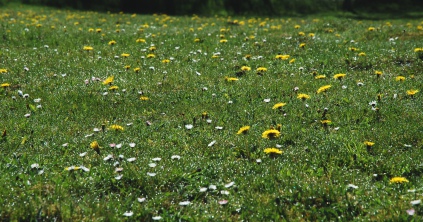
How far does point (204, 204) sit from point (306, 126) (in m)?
2.53

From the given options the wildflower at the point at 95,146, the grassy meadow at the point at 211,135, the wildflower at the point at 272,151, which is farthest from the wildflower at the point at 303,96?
the wildflower at the point at 95,146

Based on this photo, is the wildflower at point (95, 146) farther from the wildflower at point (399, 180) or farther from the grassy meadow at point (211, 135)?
the wildflower at point (399, 180)

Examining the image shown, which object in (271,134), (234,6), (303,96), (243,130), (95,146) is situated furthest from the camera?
(234,6)

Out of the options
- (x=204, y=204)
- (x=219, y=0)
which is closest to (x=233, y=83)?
(x=204, y=204)

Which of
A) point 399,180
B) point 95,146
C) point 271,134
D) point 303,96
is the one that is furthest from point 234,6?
point 399,180

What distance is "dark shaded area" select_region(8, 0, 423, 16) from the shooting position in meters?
30.2

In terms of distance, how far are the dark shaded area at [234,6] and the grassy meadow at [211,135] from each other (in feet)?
64.4

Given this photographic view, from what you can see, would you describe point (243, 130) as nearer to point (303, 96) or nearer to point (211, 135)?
point (211, 135)

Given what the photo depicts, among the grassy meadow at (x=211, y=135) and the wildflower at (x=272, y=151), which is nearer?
the grassy meadow at (x=211, y=135)

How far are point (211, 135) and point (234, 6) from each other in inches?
1052

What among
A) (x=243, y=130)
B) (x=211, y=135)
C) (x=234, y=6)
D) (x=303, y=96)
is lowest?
(x=211, y=135)

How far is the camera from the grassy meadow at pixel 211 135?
458 centimetres

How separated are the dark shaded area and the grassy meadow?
19.6 meters

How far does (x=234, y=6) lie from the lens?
31797 mm
